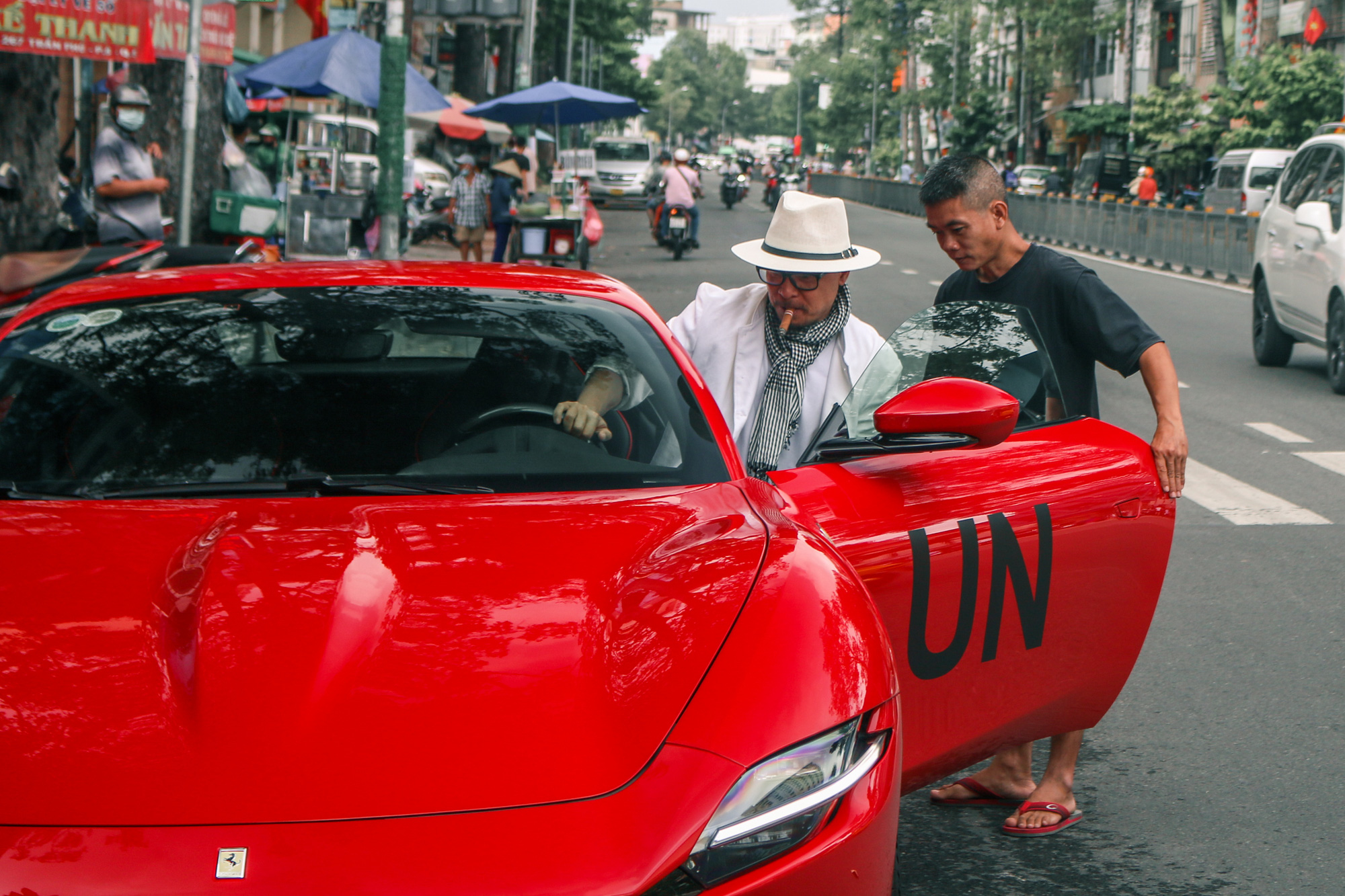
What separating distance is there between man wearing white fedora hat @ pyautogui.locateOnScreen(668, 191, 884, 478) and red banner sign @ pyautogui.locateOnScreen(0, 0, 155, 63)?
713 cm

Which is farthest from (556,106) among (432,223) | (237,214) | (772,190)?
(772,190)

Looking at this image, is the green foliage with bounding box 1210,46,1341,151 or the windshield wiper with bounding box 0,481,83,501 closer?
the windshield wiper with bounding box 0,481,83,501

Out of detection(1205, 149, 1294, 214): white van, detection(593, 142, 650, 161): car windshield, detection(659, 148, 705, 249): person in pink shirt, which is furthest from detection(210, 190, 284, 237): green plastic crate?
detection(593, 142, 650, 161): car windshield

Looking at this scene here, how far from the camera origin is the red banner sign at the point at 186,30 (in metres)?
11.0

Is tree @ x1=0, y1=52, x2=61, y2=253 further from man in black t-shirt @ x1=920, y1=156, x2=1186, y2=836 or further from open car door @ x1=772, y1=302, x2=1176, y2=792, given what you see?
open car door @ x1=772, y1=302, x2=1176, y2=792

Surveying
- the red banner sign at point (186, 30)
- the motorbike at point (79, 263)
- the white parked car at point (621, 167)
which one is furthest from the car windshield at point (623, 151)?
the motorbike at point (79, 263)

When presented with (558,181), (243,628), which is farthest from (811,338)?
(558,181)

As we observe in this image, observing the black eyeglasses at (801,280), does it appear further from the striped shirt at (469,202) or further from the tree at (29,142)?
the striped shirt at (469,202)

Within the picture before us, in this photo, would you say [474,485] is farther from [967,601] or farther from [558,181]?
[558,181]

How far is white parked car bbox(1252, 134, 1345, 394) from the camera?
12195 mm

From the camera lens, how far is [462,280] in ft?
11.8

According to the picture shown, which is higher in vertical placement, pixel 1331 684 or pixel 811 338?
pixel 811 338

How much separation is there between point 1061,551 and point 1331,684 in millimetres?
2511

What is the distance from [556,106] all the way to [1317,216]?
14.0 meters
